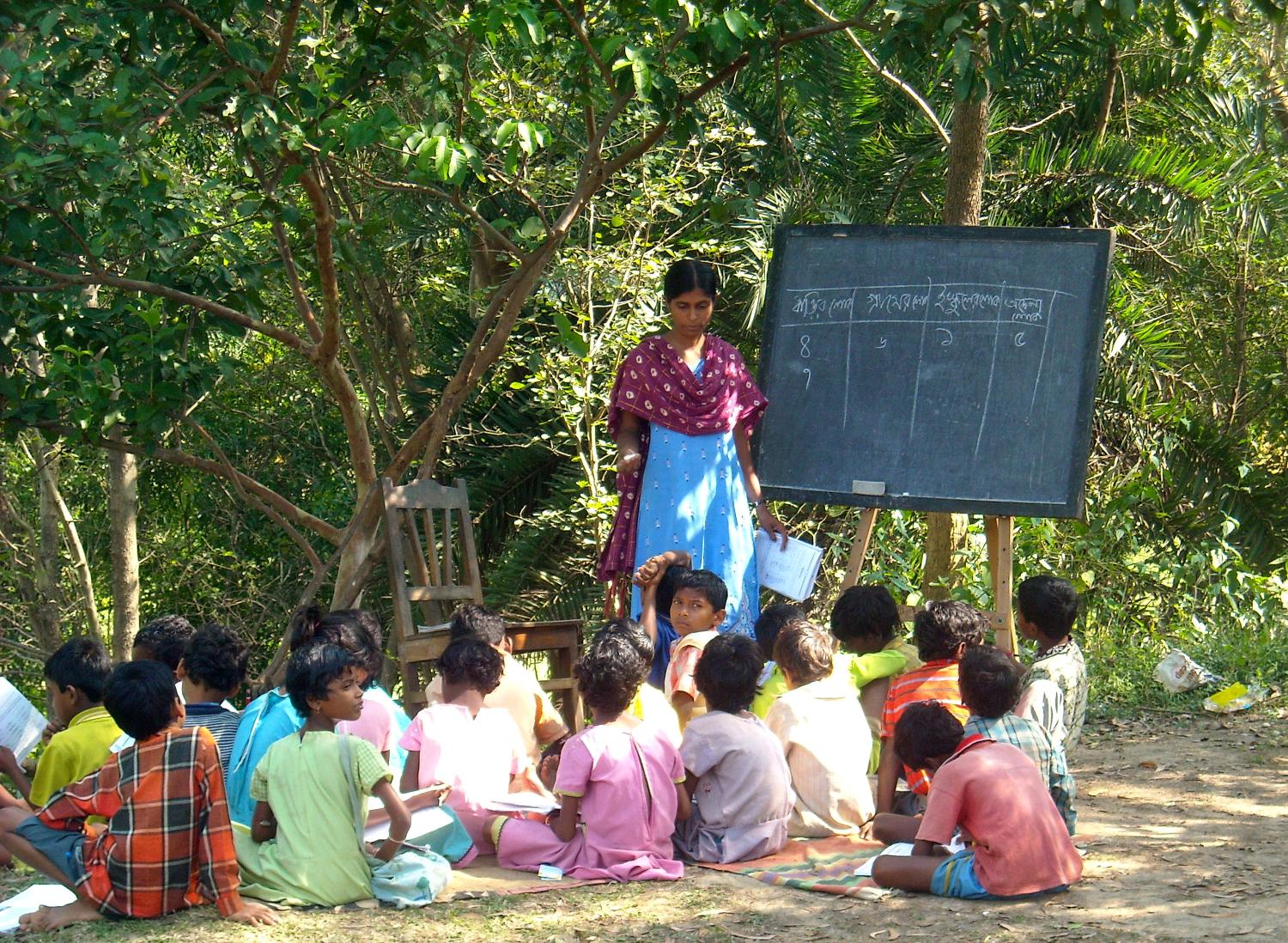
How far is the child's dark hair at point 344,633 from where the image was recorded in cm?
445

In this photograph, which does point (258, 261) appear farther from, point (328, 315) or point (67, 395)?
point (67, 395)

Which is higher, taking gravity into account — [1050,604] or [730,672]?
[1050,604]

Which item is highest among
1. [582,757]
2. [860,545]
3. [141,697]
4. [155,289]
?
[155,289]

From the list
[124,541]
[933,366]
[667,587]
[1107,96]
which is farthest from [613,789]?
[1107,96]

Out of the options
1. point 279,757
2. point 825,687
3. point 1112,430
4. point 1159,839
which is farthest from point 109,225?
point 1112,430

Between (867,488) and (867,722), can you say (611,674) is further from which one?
(867,488)

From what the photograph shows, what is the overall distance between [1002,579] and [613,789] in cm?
227

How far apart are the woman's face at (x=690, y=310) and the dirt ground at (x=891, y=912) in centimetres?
218

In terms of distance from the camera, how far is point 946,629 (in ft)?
15.8

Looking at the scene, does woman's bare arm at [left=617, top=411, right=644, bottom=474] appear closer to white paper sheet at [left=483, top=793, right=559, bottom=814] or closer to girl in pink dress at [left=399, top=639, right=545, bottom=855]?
girl in pink dress at [left=399, top=639, right=545, bottom=855]

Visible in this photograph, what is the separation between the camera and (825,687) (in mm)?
4781

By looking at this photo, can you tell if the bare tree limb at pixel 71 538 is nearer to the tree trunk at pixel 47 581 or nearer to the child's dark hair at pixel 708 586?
the tree trunk at pixel 47 581

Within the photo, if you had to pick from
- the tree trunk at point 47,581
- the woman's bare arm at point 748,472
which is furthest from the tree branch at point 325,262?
the tree trunk at point 47,581

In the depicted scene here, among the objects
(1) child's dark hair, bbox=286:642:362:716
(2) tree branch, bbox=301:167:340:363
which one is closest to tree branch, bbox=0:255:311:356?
(2) tree branch, bbox=301:167:340:363
